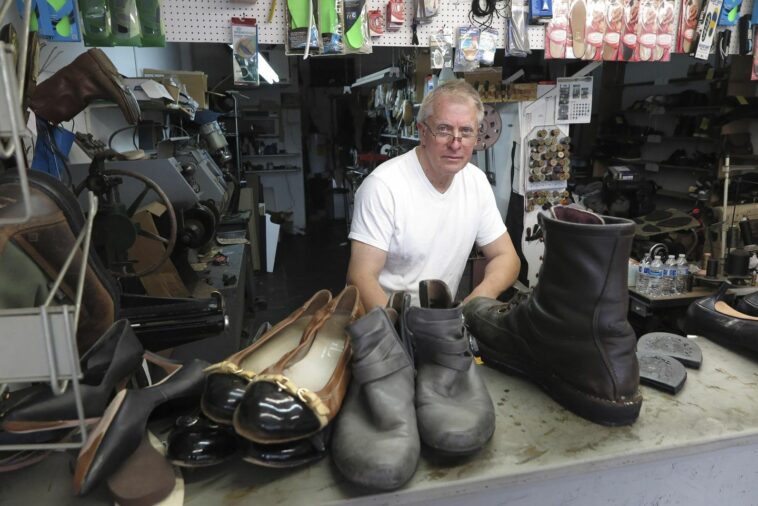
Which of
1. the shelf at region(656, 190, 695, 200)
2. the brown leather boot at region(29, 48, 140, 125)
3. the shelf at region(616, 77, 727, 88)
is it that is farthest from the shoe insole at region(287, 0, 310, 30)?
the shelf at region(656, 190, 695, 200)

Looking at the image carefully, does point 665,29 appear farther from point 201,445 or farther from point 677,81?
point 677,81

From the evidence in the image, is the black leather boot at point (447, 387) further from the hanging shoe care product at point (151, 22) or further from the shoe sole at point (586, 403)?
the hanging shoe care product at point (151, 22)

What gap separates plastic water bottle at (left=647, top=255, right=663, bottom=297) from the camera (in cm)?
300

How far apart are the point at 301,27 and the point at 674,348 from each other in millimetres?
1636

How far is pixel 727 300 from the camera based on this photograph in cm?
127

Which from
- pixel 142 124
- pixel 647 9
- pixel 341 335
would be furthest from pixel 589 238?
pixel 142 124

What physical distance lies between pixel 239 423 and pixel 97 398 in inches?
7.9

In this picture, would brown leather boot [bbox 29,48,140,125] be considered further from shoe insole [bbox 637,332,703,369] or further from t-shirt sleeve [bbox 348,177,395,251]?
shoe insole [bbox 637,332,703,369]

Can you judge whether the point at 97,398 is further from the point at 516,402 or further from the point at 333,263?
the point at 333,263

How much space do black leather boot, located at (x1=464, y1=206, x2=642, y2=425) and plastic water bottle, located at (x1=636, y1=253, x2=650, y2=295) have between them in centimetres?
248

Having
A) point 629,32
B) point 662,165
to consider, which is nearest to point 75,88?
point 629,32

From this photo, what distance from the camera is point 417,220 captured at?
180cm

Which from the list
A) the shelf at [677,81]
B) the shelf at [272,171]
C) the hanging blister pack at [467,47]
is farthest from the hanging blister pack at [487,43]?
the shelf at [272,171]

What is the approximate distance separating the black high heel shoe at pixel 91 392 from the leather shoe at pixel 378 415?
32 cm
